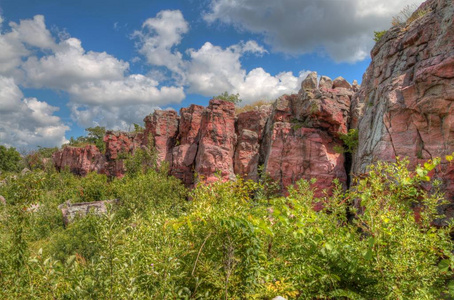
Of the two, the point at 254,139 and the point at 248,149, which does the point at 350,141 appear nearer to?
the point at 254,139

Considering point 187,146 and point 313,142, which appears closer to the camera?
point 313,142

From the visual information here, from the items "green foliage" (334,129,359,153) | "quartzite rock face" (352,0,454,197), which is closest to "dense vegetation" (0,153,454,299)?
"quartzite rock face" (352,0,454,197)

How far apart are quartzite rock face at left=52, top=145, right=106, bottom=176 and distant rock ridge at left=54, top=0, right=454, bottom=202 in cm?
337

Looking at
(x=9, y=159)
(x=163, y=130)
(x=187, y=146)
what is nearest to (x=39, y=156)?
(x=9, y=159)

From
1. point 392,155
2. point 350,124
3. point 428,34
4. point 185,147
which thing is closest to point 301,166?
point 350,124

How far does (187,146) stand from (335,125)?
12.4 m

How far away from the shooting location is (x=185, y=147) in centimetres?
2319

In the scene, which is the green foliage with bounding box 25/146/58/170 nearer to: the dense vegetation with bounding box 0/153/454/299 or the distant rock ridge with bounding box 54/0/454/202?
the distant rock ridge with bounding box 54/0/454/202

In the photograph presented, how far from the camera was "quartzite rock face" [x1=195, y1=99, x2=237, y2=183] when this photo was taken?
65.9 ft

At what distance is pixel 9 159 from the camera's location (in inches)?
1900

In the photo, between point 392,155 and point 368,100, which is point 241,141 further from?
point 392,155

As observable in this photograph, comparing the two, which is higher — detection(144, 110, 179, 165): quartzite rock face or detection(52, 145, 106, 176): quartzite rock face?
detection(144, 110, 179, 165): quartzite rock face

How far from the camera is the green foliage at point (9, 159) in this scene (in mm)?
46906

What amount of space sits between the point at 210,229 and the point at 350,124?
15.2 metres
